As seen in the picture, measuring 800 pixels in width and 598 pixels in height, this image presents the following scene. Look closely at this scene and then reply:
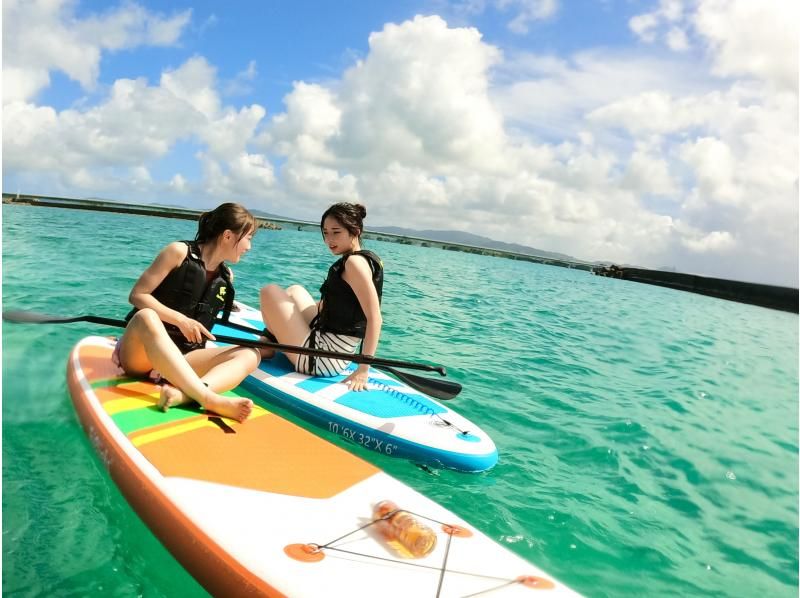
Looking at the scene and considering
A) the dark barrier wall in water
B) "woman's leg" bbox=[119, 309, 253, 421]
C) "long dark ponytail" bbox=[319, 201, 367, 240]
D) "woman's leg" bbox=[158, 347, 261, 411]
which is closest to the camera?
"woman's leg" bbox=[119, 309, 253, 421]

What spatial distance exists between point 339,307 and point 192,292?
127cm

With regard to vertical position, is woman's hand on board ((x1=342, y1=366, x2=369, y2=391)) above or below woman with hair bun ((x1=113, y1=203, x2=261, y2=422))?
below

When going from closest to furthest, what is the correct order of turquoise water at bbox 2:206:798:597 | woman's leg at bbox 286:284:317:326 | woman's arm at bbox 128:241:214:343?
turquoise water at bbox 2:206:798:597 < woman's arm at bbox 128:241:214:343 < woman's leg at bbox 286:284:317:326

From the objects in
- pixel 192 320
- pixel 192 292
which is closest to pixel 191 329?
pixel 192 320

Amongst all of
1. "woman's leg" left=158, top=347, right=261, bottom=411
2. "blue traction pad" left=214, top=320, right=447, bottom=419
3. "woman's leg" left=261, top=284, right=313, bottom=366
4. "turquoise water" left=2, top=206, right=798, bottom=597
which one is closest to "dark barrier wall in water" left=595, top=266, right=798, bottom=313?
"turquoise water" left=2, top=206, right=798, bottom=597

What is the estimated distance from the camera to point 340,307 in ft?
14.6

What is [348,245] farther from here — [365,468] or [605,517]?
[605,517]

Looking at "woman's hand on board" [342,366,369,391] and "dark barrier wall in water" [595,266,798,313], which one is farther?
"dark barrier wall in water" [595,266,798,313]

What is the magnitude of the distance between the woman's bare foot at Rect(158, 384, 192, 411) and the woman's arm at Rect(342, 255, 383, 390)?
1.45 metres

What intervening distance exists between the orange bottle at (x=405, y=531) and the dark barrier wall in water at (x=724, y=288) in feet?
197

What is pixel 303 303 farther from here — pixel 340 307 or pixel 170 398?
pixel 170 398

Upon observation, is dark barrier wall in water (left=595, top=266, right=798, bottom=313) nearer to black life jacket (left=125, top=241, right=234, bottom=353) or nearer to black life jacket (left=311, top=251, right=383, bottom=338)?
black life jacket (left=311, top=251, right=383, bottom=338)

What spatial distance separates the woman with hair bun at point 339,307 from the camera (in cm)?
411

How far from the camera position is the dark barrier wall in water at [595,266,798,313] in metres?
50.5
